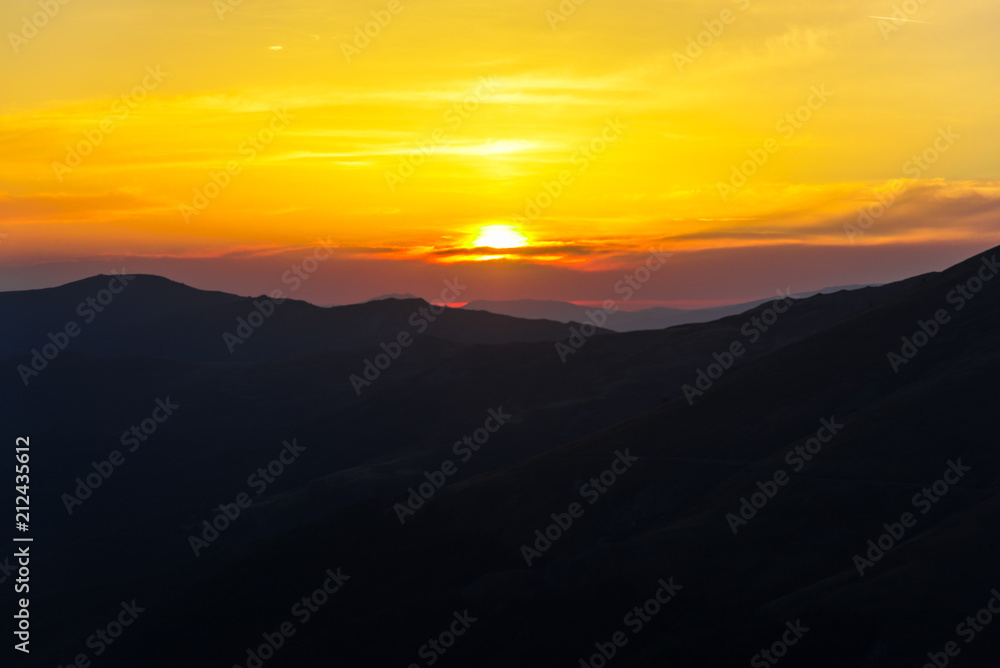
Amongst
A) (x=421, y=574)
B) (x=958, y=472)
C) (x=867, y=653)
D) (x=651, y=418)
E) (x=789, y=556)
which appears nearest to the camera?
(x=867, y=653)

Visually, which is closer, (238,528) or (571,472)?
(571,472)

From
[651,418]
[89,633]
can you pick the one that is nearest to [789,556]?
[651,418]

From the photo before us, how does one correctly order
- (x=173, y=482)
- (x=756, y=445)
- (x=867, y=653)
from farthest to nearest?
(x=173, y=482), (x=756, y=445), (x=867, y=653)

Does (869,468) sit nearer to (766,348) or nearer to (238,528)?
(766,348)

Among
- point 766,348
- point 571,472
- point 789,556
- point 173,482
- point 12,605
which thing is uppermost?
point 789,556

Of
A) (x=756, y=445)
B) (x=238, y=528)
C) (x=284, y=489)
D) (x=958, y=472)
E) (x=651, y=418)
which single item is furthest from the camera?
(x=284, y=489)

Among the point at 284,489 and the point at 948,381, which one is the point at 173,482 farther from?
the point at 948,381

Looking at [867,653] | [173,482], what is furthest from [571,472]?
[173,482]

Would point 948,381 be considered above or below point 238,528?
above

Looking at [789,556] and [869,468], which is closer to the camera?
[789,556]
